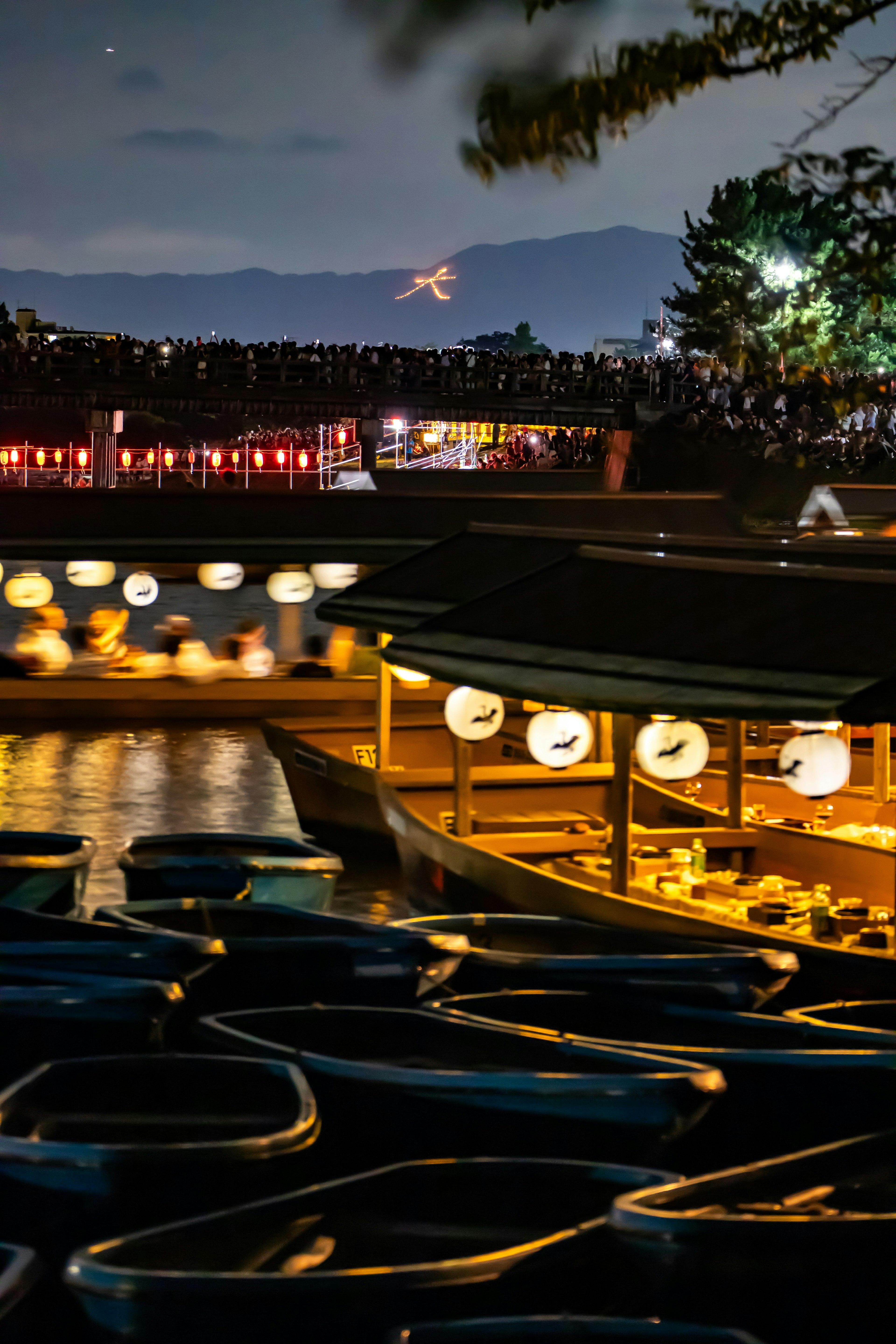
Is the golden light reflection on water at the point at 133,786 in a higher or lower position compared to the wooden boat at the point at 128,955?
lower

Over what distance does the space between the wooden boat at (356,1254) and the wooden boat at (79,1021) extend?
2583 mm

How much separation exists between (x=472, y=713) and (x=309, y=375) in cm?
2996

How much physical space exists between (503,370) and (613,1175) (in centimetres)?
3698

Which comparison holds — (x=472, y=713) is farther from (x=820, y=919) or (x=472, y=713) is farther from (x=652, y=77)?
(x=652, y=77)

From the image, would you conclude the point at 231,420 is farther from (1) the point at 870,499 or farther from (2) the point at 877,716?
(2) the point at 877,716

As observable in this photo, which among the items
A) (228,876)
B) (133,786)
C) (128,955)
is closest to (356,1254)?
(128,955)

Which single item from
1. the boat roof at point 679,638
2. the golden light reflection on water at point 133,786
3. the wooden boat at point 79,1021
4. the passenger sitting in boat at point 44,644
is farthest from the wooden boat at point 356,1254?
the passenger sitting in boat at point 44,644

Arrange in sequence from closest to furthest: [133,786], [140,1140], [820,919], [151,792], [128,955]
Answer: [140,1140] → [128,955] → [820,919] → [151,792] → [133,786]

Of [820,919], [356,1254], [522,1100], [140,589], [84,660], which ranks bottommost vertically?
[356,1254]

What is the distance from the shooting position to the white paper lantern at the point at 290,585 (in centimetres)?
2011

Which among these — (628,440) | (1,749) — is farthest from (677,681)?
(628,440)

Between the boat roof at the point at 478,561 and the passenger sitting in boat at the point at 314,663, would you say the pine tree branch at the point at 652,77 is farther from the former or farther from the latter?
the passenger sitting in boat at the point at 314,663

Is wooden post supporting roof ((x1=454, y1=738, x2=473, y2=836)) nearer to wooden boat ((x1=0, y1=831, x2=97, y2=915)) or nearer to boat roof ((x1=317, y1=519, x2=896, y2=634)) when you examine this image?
boat roof ((x1=317, y1=519, x2=896, y2=634))

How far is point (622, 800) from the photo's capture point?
10.8 metres
